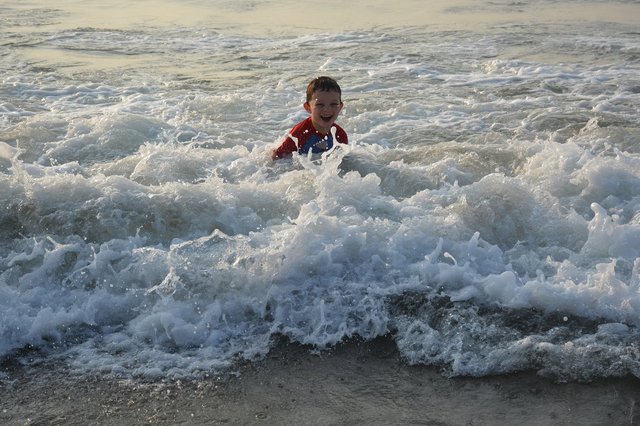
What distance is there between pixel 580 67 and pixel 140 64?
6280 mm

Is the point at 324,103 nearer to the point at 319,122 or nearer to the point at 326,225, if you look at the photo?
the point at 319,122

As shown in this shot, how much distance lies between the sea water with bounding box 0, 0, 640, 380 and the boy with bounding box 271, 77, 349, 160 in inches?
14.5

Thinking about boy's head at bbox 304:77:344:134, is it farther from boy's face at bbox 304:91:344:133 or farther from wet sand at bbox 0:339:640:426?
wet sand at bbox 0:339:640:426

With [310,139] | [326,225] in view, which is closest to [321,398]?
[326,225]

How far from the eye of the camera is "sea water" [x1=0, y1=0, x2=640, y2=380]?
411 cm

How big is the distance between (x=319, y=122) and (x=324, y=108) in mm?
143

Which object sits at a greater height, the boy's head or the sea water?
the boy's head

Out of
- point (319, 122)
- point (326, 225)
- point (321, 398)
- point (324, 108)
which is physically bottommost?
point (321, 398)

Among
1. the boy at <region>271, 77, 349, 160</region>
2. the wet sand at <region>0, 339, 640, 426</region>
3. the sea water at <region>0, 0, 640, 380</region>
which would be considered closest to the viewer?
the wet sand at <region>0, 339, 640, 426</region>

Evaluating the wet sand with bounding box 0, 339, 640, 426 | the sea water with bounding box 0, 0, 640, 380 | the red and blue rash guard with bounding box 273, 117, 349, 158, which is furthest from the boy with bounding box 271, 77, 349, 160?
the wet sand with bounding box 0, 339, 640, 426

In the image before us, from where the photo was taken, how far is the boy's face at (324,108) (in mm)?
7086

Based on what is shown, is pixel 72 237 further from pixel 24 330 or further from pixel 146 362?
pixel 146 362

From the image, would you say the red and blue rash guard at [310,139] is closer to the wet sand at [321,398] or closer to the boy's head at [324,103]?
the boy's head at [324,103]

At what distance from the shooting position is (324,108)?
23.3ft
